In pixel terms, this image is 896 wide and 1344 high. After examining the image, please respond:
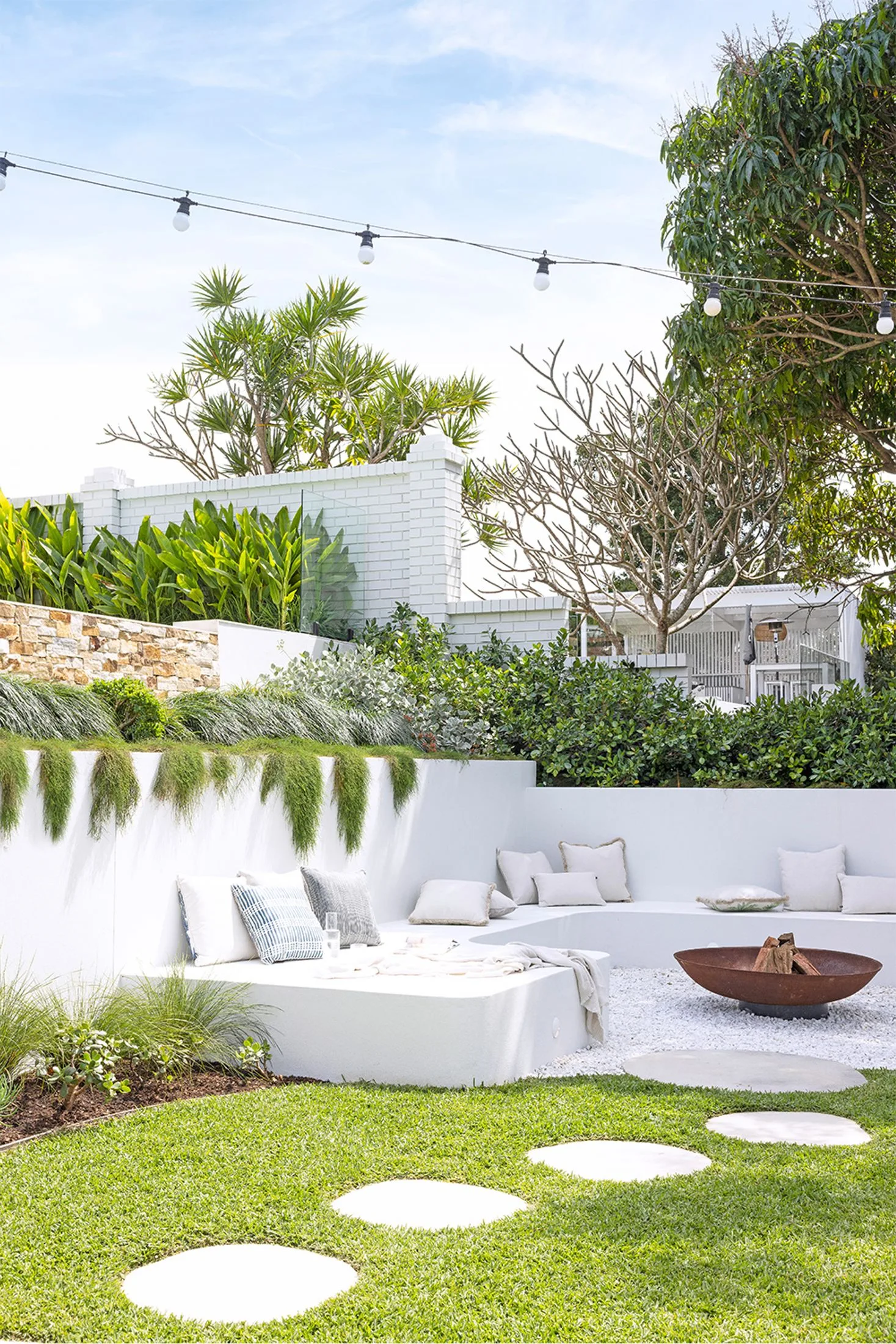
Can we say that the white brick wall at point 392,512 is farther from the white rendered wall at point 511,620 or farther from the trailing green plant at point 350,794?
the trailing green plant at point 350,794

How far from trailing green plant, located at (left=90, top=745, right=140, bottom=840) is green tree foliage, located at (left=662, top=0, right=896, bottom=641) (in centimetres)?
426

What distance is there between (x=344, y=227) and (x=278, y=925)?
12.6 ft

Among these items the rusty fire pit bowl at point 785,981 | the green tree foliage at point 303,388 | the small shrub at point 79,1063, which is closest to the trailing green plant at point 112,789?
the small shrub at point 79,1063

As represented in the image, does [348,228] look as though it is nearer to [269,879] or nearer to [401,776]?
[401,776]

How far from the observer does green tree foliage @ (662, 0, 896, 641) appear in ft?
22.9

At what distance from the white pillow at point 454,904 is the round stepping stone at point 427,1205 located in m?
3.92

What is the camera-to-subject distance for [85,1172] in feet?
12.2

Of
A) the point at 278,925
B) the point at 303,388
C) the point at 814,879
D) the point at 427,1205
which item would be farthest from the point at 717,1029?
the point at 303,388

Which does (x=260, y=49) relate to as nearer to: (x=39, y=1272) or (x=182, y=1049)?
(x=182, y=1049)

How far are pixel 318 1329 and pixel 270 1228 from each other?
64cm

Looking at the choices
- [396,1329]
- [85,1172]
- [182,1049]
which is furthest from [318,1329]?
[182,1049]

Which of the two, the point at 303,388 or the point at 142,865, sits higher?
the point at 303,388

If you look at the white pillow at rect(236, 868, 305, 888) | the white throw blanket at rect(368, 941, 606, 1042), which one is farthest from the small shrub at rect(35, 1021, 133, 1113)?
the white pillow at rect(236, 868, 305, 888)

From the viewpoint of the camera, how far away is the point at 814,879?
8453 millimetres
